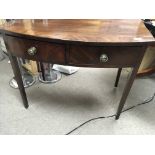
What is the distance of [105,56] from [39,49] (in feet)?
1.00

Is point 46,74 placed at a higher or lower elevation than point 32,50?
lower

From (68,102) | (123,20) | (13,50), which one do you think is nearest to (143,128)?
(68,102)

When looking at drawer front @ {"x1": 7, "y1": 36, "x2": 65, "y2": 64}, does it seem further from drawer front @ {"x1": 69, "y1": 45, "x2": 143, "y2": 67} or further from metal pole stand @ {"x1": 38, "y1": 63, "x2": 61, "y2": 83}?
metal pole stand @ {"x1": 38, "y1": 63, "x2": 61, "y2": 83}

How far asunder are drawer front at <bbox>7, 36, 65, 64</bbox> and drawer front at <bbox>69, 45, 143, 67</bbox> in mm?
55

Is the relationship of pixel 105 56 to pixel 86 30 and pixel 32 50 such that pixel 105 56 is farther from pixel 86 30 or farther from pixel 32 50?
pixel 32 50

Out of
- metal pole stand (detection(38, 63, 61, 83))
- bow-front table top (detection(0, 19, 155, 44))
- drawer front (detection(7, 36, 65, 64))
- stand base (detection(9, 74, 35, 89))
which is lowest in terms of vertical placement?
stand base (detection(9, 74, 35, 89))

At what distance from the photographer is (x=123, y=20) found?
0.92 meters

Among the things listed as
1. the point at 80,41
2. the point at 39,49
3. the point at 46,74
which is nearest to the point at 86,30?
the point at 80,41

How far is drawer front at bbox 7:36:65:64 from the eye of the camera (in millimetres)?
780

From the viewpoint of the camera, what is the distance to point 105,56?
2.51 ft

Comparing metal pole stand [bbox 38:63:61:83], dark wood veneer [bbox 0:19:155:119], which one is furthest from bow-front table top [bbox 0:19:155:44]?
metal pole stand [bbox 38:63:61:83]

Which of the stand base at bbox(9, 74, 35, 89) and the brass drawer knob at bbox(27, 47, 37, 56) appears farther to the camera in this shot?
the stand base at bbox(9, 74, 35, 89)

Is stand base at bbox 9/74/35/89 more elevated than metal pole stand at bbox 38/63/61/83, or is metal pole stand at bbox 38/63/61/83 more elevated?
metal pole stand at bbox 38/63/61/83
